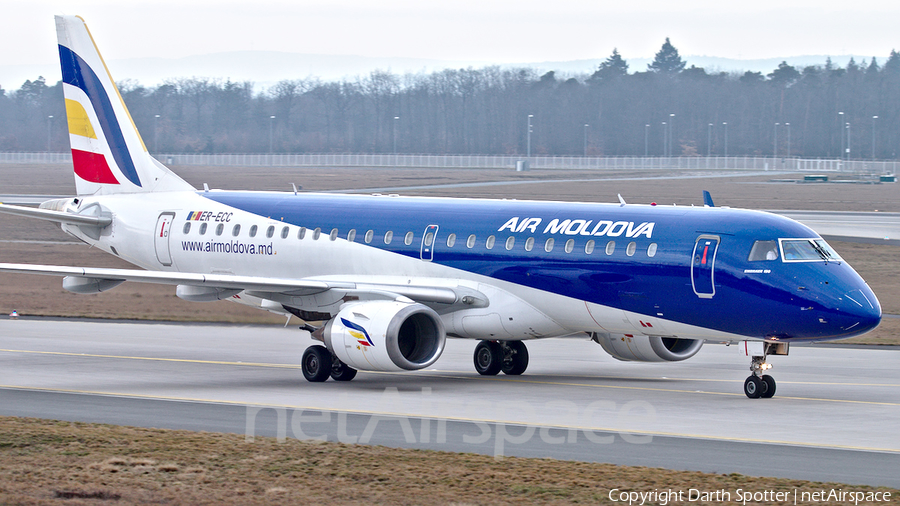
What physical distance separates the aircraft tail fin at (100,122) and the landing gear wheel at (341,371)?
29.6 feet

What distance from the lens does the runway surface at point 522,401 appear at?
668 inches

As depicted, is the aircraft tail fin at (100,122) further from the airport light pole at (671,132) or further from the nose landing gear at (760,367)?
the airport light pole at (671,132)

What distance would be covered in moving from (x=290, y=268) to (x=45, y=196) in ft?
220

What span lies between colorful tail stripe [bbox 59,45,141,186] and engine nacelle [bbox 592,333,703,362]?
1454 cm

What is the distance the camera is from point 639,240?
2361cm

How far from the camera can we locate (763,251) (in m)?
22.2

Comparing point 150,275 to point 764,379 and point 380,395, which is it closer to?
point 380,395

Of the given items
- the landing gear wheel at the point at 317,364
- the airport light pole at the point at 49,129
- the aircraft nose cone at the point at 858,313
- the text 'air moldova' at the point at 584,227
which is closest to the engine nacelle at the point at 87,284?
the landing gear wheel at the point at 317,364

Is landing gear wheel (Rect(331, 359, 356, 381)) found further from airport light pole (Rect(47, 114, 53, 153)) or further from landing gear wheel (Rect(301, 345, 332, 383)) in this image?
airport light pole (Rect(47, 114, 53, 153))

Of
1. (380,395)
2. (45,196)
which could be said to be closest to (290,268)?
(380,395)

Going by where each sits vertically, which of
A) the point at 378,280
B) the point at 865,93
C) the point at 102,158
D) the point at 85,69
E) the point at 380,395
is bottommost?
the point at 380,395

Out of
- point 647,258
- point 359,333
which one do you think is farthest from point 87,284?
point 647,258

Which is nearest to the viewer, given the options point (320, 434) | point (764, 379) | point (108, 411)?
point (320, 434)

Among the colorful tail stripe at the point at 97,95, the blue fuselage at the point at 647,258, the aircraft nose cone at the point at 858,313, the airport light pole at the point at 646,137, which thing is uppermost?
the airport light pole at the point at 646,137
